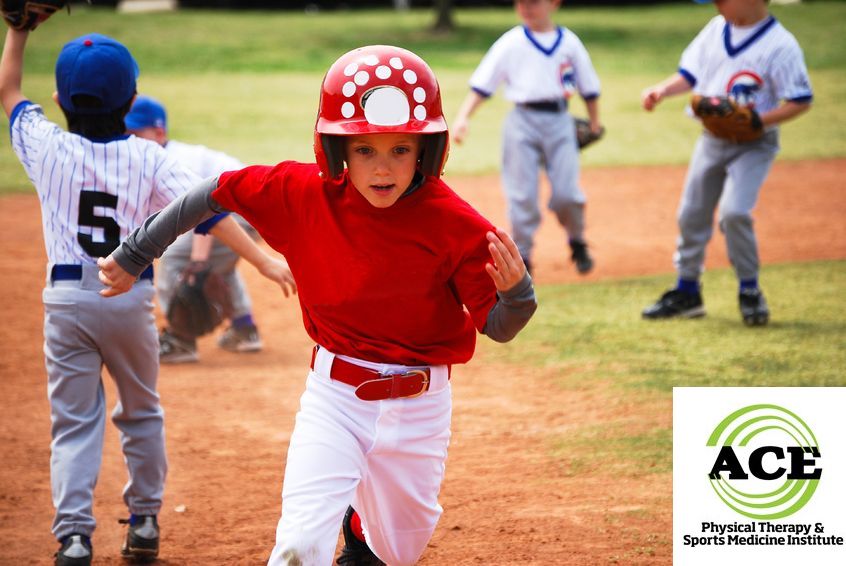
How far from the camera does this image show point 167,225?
3.47m

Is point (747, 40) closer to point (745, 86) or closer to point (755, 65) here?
point (755, 65)

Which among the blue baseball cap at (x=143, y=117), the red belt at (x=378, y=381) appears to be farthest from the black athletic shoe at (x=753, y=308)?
the red belt at (x=378, y=381)

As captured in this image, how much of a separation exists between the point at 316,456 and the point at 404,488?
0.33 meters

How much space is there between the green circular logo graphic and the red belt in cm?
92

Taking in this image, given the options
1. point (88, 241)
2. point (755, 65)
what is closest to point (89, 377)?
point (88, 241)

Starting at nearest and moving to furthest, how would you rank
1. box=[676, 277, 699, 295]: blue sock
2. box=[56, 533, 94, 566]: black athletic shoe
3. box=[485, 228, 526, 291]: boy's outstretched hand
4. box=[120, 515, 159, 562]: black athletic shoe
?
box=[485, 228, 526, 291]: boy's outstretched hand → box=[56, 533, 94, 566]: black athletic shoe → box=[120, 515, 159, 562]: black athletic shoe → box=[676, 277, 699, 295]: blue sock

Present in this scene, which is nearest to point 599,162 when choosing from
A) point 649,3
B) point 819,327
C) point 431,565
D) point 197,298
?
point 819,327

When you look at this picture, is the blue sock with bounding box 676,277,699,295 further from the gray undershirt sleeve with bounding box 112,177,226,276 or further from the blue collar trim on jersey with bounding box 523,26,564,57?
the gray undershirt sleeve with bounding box 112,177,226,276

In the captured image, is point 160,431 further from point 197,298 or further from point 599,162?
point 599,162

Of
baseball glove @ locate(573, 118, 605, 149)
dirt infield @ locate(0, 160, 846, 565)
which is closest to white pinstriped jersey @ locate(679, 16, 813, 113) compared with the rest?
baseball glove @ locate(573, 118, 605, 149)

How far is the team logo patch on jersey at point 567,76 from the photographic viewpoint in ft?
28.6

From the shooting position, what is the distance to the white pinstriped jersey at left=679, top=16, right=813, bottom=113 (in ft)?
23.1

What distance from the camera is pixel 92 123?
4.13 m

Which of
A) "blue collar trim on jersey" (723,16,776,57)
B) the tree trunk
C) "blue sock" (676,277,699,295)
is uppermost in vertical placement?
the tree trunk
